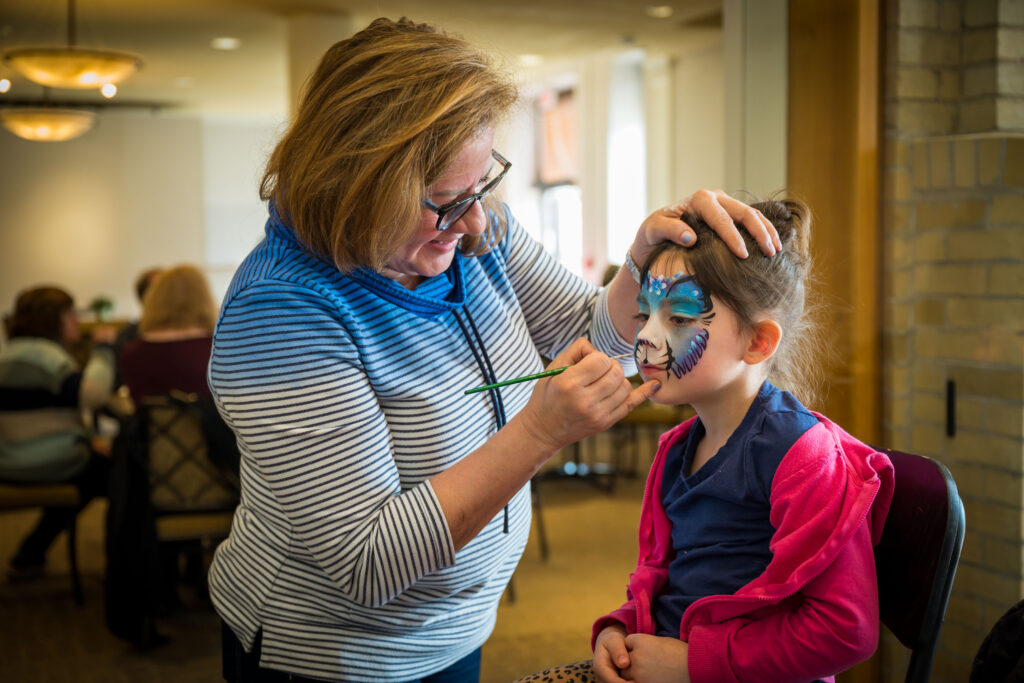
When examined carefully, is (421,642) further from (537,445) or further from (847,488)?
(847,488)

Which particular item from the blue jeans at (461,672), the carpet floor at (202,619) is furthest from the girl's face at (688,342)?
the carpet floor at (202,619)

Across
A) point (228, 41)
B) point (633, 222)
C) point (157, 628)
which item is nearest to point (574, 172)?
point (633, 222)

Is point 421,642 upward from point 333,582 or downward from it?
downward

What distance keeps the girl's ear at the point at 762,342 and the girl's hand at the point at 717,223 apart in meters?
0.10

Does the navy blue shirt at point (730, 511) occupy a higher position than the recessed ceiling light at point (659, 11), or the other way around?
the recessed ceiling light at point (659, 11)

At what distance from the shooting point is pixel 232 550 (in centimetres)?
125

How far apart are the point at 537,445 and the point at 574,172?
326 inches

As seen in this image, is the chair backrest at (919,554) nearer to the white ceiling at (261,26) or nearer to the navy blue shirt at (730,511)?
the navy blue shirt at (730,511)

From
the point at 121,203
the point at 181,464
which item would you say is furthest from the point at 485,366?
the point at 121,203

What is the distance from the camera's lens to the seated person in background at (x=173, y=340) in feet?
11.3

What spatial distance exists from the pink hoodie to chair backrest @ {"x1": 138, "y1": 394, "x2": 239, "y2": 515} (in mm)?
2257

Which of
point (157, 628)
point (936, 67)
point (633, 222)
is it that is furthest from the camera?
point (633, 222)

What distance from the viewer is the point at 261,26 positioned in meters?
6.59

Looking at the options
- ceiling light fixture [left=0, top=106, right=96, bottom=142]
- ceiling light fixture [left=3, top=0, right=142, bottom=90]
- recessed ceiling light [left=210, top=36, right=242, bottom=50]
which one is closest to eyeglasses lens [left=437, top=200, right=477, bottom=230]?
ceiling light fixture [left=3, top=0, right=142, bottom=90]
